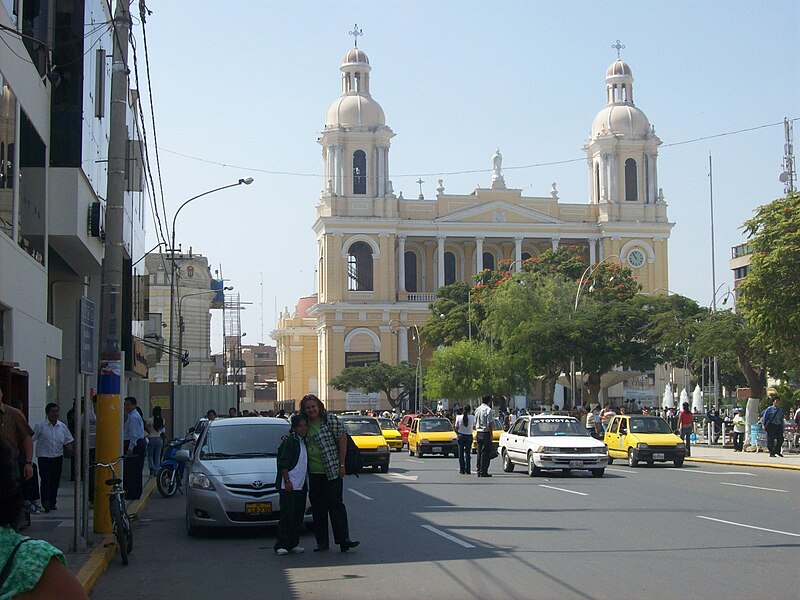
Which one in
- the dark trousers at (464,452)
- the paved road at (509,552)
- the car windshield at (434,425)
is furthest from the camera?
the car windshield at (434,425)

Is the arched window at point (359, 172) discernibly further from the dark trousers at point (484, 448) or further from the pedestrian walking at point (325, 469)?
the pedestrian walking at point (325, 469)

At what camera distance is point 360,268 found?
105562 mm

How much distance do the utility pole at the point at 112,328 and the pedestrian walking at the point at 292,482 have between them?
2.66 metres

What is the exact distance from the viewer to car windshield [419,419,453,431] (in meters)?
38.4

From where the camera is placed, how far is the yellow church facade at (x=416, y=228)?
4001 inches

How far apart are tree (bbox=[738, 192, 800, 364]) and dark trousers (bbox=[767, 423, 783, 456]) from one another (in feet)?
7.37

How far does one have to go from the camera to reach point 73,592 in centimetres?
364

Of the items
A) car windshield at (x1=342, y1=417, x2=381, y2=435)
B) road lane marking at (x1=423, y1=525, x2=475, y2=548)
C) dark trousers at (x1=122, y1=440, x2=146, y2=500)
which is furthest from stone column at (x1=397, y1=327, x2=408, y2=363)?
road lane marking at (x1=423, y1=525, x2=475, y2=548)

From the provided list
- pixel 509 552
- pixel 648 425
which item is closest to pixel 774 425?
pixel 648 425

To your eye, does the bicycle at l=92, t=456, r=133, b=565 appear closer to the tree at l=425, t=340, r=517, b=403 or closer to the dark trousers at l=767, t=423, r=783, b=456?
the dark trousers at l=767, t=423, r=783, b=456

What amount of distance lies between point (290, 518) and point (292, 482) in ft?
1.27

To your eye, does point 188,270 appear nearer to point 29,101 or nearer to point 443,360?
point 443,360

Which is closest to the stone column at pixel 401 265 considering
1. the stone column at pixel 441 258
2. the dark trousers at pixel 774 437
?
the stone column at pixel 441 258

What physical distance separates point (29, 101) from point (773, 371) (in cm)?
3251
